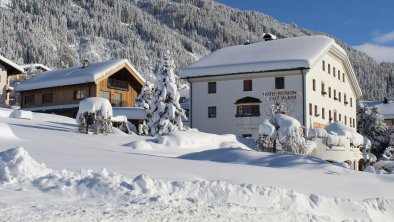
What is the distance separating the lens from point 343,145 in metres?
34.3

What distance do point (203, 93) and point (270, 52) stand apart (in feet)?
20.3

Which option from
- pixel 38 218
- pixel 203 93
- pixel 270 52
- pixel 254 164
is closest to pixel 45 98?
pixel 203 93

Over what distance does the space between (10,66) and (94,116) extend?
20.2 metres

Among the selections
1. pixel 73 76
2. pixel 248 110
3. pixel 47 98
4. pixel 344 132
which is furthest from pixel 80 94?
pixel 344 132

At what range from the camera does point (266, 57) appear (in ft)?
135

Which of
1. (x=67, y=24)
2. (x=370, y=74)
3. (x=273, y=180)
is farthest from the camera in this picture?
(x=67, y=24)

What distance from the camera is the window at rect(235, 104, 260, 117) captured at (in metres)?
40.0

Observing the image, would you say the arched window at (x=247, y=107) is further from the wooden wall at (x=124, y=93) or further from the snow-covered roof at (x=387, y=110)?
the snow-covered roof at (x=387, y=110)

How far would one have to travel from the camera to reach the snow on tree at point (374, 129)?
49562mm

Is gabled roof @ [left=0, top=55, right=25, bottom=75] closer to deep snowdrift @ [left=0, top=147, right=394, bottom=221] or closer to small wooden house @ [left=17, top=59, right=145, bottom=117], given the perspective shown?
small wooden house @ [left=17, top=59, right=145, bottom=117]

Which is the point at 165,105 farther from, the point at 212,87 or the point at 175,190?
the point at 175,190

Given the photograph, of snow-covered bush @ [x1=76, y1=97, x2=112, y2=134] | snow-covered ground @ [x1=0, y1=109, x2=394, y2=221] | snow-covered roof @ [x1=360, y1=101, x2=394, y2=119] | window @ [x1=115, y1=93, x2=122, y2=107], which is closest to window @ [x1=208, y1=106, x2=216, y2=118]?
window @ [x1=115, y1=93, x2=122, y2=107]

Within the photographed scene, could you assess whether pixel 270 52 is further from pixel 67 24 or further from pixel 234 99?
pixel 67 24

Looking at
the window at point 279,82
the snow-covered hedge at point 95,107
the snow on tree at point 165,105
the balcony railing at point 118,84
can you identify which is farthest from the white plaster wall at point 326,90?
the snow-covered hedge at point 95,107
